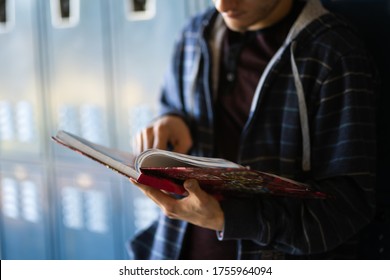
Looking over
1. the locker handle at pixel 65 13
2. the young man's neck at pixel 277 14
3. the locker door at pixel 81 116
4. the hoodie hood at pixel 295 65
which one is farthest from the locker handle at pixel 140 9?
the hoodie hood at pixel 295 65

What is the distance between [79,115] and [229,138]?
1011mm

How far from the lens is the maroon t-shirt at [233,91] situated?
1368mm

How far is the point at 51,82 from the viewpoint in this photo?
2.30m

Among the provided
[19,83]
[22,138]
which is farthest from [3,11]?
[22,138]

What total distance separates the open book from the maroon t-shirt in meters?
0.29

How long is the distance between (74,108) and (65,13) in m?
0.40

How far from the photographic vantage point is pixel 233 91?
1.40 metres

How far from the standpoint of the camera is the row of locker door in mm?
2008

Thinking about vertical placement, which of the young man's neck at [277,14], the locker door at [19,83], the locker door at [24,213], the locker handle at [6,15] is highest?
the young man's neck at [277,14]

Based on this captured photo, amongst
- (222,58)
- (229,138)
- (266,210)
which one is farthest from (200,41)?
(266,210)

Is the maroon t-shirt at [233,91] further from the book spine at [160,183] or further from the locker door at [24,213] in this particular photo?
the locker door at [24,213]

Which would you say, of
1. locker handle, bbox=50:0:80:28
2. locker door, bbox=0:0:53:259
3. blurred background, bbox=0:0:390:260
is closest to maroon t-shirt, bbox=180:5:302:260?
blurred background, bbox=0:0:390:260

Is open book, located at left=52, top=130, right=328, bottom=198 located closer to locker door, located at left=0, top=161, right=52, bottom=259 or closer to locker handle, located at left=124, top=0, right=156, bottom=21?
locker handle, located at left=124, top=0, right=156, bottom=21

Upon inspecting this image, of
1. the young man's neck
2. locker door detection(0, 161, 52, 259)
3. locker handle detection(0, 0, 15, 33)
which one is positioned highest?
the young man's neck
